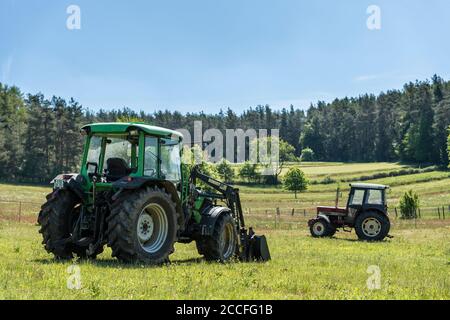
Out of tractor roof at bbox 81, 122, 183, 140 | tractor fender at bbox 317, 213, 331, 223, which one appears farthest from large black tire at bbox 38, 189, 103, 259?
tractor fender at bbox 317, 213, 331, 223

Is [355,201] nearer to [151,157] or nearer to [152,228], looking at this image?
[151,157]

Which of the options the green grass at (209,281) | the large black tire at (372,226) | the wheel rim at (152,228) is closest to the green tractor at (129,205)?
the wheel rim at (152,228)

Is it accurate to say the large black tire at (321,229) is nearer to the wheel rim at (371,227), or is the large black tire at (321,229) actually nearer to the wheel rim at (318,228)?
the wheel rim at (318,228)

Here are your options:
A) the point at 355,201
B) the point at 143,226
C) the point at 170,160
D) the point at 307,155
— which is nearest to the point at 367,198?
the point at 355,201

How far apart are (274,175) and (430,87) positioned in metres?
53.1

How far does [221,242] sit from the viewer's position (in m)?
12.4

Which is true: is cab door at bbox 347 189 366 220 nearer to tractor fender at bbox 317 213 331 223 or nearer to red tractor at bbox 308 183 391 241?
red tractor at bbox 308 183 391 241

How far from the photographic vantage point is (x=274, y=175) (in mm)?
111562

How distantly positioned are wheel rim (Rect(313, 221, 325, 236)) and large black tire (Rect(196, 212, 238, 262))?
1387 centimetres

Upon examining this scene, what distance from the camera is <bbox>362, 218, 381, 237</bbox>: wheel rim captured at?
24.8m

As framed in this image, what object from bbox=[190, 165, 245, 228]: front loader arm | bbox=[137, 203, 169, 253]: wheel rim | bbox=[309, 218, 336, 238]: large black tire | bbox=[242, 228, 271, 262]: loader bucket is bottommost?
bbox=[309, 218, 336, 238]: large black tire

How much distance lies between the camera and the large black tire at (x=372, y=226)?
2453 centimetres
